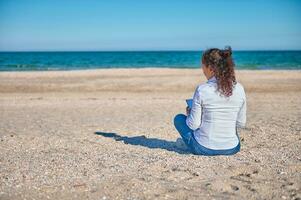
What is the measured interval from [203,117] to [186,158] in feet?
2.26

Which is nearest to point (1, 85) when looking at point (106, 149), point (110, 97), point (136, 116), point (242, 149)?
point (110, 97)

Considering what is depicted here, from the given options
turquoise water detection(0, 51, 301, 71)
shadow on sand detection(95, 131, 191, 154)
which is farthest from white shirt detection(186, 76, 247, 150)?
turquoise water detection(0, 51, 301, 71)

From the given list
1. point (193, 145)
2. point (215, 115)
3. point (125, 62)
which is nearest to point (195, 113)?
point (215, 115)

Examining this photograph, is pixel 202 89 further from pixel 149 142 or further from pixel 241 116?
pixel 149 142

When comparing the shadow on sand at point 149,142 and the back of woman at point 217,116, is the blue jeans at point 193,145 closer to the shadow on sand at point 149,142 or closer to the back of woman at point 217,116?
the back of woman at point 217,116

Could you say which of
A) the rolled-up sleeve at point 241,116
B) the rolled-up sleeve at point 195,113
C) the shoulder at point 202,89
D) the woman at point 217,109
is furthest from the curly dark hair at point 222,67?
the rolled-up sleeve at point 241,116

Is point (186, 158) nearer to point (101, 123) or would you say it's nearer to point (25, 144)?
point (25, 144)

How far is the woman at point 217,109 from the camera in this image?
16.9 ft

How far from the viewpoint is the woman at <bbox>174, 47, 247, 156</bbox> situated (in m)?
5.15

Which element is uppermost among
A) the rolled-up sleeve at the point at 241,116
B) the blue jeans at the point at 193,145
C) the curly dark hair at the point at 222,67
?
the curly dark hair at the point at 222,67

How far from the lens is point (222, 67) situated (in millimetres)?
5137

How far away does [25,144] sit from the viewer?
6.98 meters

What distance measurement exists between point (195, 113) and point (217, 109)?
Result: 12.1 inches

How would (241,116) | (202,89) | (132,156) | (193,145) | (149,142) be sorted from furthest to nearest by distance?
(149,142) < (132,156) < (193,145) < (241,116) < (202,89)
